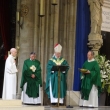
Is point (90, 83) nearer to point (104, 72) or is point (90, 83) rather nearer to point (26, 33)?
point (104, 72)

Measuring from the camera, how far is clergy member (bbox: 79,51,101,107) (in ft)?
43.4

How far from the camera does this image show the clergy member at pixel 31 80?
12766 mm

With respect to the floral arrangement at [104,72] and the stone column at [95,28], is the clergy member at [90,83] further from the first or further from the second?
the stone column at [95,28]

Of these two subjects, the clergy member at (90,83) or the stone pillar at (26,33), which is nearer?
the clergy member at (90,83)

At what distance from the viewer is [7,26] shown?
1428 cm

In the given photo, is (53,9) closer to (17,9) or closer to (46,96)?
(17,9)

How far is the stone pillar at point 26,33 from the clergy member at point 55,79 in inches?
34.9

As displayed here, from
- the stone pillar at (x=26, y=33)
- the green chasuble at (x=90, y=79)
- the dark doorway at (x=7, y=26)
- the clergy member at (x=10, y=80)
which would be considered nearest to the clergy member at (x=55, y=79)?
the green chasuble at (x=90, y=79)

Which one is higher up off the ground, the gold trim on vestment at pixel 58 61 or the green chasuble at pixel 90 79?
the gold trim on vestment at pixel 58 61

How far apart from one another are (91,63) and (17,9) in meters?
2.67

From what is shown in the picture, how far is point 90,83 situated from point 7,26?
3067mm

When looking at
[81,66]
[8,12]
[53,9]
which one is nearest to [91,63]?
[81,66]

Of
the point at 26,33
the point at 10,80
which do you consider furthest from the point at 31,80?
the point at 26,33

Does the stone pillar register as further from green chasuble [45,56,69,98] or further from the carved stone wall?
green chasuble [45,56,69,98]
